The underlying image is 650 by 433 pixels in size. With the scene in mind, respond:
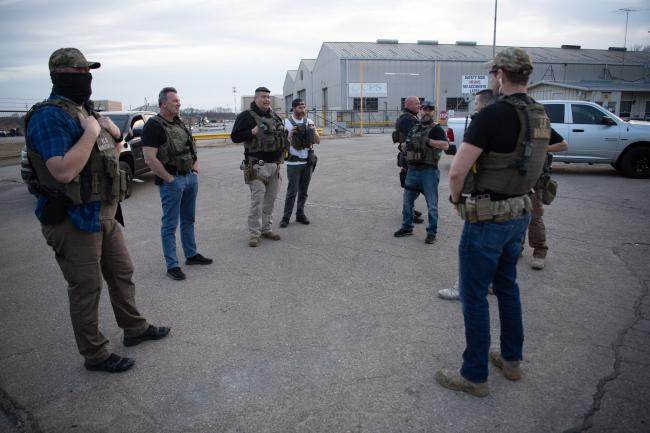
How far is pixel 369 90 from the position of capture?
3803 centimetres

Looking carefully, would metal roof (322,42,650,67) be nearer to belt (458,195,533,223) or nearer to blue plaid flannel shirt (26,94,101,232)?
blue plaid flannel shirt (26,94,101,232)

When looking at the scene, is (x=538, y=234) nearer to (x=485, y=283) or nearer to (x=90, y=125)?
(x=485, y=283)

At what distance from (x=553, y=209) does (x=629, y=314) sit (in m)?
4.08

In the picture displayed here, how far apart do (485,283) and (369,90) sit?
37.4m

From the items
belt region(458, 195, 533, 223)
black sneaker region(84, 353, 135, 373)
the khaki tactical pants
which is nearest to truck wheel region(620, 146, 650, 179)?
the khaki tactical pants

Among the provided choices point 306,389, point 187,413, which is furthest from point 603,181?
point 187,413

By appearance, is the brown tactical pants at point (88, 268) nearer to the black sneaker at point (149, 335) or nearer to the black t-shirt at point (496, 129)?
the black sneaker at point (149, 335)

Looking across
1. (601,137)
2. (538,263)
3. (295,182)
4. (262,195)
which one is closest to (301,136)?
(295,182)

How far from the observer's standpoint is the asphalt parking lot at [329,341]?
2.54 m

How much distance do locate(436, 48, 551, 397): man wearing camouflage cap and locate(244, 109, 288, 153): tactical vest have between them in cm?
341

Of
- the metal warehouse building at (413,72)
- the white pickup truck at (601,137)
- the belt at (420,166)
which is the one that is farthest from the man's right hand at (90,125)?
the metal warehouse building at (413,72)

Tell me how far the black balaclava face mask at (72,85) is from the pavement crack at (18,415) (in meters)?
1.98

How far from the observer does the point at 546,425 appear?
2.42 metres

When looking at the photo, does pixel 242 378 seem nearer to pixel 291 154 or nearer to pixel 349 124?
pixel 291 154
